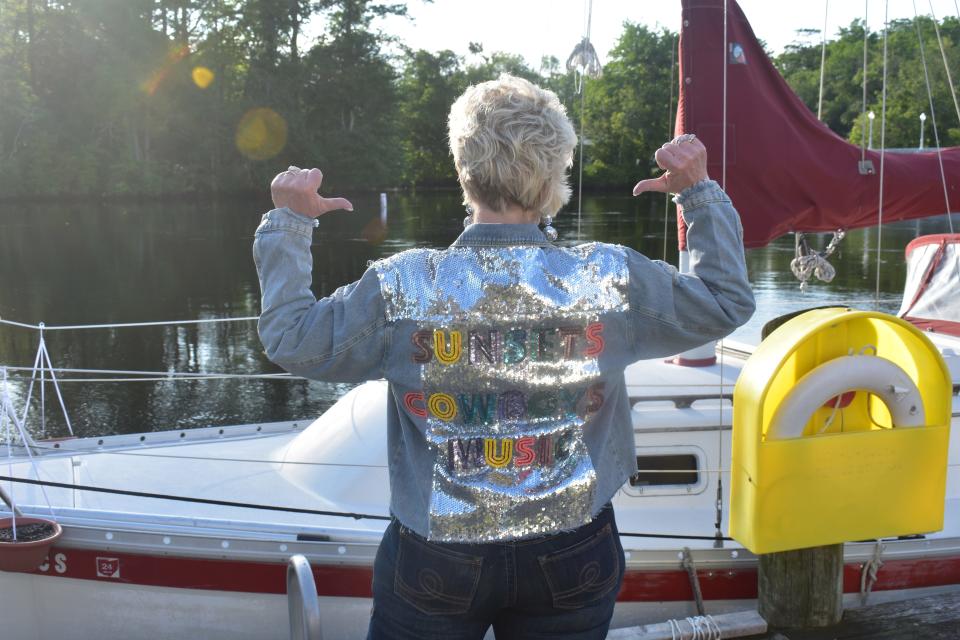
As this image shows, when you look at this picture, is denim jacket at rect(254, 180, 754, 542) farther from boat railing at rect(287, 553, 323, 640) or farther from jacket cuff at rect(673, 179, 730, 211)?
boat railing at rect(287, 553, 323, 640)

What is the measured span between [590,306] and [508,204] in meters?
0.28

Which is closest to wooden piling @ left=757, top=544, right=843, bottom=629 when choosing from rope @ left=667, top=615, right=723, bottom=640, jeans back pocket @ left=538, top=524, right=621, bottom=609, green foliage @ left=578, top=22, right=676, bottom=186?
rope @ left=667, top=615, right=723, bottom=640

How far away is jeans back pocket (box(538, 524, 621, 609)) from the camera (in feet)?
6.64

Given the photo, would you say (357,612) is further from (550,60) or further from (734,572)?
(550,60)

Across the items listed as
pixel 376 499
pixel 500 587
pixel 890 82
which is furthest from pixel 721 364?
pixel 890 82

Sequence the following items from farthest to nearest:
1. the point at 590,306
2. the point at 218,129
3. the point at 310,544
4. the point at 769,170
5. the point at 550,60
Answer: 1. the point at 218,129
2. the point at 550,60
3. the point at 769,170
4. the point at 310,544
5. the point at 590,306

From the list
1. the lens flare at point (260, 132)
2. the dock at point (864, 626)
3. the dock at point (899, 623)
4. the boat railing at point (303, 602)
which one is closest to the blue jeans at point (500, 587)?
the boat railing at point (303, 602)

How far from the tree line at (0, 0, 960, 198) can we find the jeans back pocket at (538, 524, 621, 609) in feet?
162

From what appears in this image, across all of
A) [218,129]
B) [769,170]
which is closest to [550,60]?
[769,170]

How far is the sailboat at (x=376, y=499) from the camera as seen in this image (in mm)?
4328

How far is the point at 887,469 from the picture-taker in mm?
3545

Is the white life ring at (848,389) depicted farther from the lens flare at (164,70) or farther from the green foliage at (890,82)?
the lens flare at (164,70)

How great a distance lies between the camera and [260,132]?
54875 mm

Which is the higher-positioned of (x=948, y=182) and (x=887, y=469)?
(x=948, y=182)
